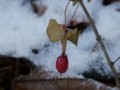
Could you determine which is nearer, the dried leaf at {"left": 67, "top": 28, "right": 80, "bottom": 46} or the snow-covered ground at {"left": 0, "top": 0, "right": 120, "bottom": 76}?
the dried leaf at {"left": 67, "top": 28, "right": 80, "bottom": 46}

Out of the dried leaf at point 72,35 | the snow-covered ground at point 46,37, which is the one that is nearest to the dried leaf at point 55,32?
the dried leaf at point 72,35

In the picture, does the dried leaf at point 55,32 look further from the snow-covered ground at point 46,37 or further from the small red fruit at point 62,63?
the snow-covered ground at point 46,37

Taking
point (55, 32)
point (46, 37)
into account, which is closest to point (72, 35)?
point (55, 32)

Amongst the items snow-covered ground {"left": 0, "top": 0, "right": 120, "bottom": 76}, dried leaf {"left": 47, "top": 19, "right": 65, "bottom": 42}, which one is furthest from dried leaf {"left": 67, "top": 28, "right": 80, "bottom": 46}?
snow-covered ground {"left": 0, "top": 0, "right": 120, "bottom": 76}

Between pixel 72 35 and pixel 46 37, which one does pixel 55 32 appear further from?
pixel 46 37

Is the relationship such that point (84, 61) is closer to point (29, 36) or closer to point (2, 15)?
point (29, 36)

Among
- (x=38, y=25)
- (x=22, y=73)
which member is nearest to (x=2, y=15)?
(x=38, y=25)

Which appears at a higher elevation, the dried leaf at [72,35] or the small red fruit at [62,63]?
the dried leaf at [72,35]

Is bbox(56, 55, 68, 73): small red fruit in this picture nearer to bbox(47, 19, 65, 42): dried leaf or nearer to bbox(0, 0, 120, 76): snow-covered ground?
bbox(47, 19, 65, 42): dried leaf
